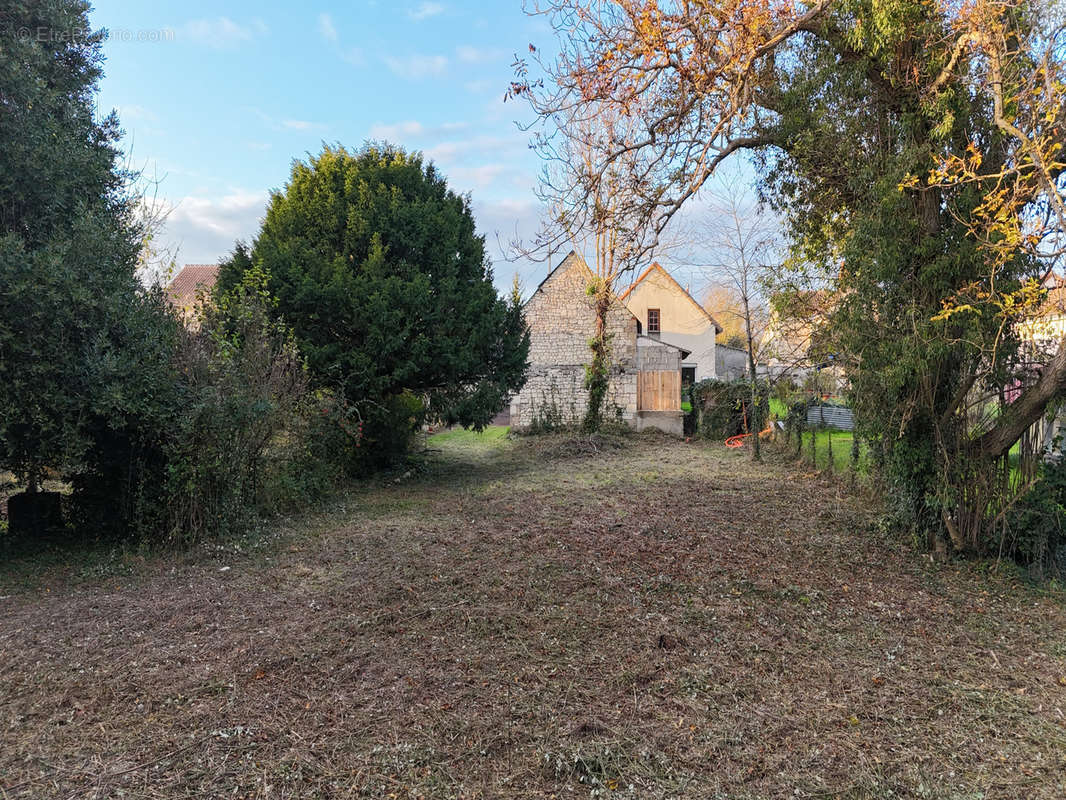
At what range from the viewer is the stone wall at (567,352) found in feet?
66.5

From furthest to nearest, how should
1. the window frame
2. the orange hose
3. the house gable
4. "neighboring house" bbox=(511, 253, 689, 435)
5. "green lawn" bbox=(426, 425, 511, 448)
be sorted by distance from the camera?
the window frame, the house gable, "neighboring house" bbox=(511, 253, 689, 435), "green lawn" bbox=(426, 425, 511, 448), the orange hose

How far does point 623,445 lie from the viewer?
1706cm

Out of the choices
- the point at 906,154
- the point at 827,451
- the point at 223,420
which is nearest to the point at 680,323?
the point at 827,451

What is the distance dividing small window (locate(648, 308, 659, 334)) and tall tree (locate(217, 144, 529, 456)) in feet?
77.9

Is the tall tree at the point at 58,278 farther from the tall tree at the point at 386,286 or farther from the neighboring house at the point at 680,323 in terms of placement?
the neighboring house at the point at 680,323

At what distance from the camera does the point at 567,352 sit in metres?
20.8

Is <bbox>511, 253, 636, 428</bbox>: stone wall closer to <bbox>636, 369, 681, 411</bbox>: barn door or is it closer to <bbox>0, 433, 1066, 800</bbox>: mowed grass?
<bbox>636, 369, 681, 411</bbox>: barn door

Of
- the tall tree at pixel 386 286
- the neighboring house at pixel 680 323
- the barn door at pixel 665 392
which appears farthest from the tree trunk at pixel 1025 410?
the neighboring house at pixel 680 323

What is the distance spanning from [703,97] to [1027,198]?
9.68 feet

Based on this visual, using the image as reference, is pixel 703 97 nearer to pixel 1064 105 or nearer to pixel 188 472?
pixel 1064 105

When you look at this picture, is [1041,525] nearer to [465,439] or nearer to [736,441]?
[736,441]

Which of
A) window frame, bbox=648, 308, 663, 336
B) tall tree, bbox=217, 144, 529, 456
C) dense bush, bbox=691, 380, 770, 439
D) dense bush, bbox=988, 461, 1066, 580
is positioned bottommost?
dense bush, bbox=988, 461, 1066, 580

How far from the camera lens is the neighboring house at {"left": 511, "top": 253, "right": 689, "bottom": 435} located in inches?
794

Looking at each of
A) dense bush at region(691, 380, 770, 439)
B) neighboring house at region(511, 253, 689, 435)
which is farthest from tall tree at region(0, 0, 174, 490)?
dense bush at region(691, 380, 770, 439)
